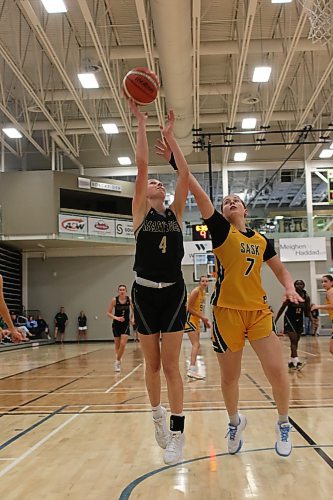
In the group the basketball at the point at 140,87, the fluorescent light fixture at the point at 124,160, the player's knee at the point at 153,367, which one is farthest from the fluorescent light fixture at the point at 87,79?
the player's knee at the point at 153,367

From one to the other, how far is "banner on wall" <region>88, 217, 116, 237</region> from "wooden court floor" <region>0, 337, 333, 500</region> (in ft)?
61.2

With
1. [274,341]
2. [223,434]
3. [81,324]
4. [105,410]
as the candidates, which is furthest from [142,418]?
[81,324]

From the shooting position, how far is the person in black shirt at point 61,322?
29.6 m

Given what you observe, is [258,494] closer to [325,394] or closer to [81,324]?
[325,394]

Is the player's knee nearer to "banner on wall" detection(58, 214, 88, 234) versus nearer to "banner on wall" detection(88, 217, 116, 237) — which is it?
"banner on wall" detection(58, 214, 88, 234)

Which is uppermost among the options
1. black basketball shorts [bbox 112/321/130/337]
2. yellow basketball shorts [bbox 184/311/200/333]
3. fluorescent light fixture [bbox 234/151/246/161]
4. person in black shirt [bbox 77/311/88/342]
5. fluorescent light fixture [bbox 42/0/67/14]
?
fluorescent light fixture [bbox 234/151/246/161]

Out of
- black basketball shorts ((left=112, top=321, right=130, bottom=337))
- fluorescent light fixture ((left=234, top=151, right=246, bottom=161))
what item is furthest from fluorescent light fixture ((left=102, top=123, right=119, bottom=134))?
black basketball shorts ((left=112, top=321, right=130, bottom=337))

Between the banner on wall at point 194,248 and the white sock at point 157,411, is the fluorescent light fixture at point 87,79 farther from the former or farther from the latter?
the white sock at point 157,411

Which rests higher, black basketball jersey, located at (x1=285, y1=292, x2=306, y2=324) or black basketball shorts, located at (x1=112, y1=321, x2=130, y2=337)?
black basketball jersey, located at (x1=285, y1=292, x2=306, y2=324)

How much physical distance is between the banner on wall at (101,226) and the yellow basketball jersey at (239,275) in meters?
23.7

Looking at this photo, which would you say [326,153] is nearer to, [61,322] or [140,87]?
[61,322]

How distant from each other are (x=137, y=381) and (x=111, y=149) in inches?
837

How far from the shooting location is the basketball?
4.77m

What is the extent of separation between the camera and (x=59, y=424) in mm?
6305
